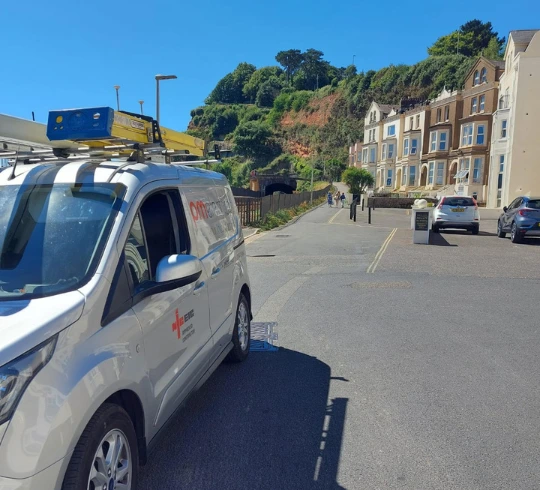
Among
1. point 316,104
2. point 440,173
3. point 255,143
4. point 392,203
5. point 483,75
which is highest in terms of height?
point 316,104

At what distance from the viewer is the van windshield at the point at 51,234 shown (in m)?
2.56

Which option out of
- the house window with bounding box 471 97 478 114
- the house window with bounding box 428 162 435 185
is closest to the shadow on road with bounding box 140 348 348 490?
the house window with bounding box 471 97 478 114

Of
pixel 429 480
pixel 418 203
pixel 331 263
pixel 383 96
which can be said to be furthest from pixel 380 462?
pixel 383 96

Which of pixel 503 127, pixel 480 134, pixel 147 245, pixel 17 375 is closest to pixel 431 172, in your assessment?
pixel 480 134

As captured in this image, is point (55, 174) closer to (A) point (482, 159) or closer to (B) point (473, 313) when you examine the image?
(B) point (473, 313)

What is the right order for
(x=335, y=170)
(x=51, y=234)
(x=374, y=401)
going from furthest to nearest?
(x=335, y=170) → (x=374, y=401) → (x=51, y=234)

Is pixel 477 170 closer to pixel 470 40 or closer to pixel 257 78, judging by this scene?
pixel 470 40

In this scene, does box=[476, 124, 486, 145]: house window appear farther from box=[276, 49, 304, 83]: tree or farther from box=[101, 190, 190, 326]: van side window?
box=[276, 49, 304, 83]: tree

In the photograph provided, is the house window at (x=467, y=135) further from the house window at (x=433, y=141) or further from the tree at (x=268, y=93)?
the tree at (x=268, y=93)

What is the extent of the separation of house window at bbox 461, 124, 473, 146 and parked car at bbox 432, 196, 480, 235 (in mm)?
29761

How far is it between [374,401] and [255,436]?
118cm

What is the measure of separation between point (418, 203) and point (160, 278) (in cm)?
1530

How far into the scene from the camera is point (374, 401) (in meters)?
4.19

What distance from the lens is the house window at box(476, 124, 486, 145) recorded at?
44.7 m
